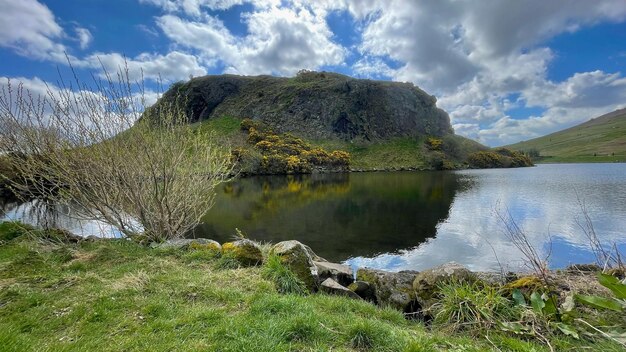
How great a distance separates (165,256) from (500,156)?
11794 cm

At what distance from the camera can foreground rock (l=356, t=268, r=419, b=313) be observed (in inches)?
310

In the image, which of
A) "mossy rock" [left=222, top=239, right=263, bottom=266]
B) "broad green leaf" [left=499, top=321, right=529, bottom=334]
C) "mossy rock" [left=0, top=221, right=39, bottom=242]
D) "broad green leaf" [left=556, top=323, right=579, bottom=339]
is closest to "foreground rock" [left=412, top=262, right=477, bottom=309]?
"broad green leaf" [left=499, top=321, right=529, bottom=334]

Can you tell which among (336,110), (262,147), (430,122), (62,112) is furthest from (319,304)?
(430,122)

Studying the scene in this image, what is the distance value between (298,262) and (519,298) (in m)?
4.86

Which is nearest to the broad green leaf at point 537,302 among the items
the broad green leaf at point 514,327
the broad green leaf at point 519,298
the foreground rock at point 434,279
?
the broad green leaf at point 519,298

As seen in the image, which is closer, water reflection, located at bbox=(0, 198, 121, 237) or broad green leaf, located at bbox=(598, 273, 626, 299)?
broad green leaf, located at bbox=(598, 273, 626, 299)

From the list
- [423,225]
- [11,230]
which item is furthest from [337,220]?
[11,230]

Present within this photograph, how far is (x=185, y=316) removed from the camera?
5.20 m

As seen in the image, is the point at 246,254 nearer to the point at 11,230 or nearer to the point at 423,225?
the point at 11,230

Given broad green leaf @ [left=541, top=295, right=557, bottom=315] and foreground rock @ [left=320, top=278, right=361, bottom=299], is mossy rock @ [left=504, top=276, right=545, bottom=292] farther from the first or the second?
foreground rock @ [left=320, top=278, right=361, bottom=299]

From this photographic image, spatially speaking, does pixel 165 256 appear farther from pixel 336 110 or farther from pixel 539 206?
pixel 336 110

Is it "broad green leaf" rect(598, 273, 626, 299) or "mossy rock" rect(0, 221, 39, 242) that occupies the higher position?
"broad green leaf" rect(598, 273, 626, 299)

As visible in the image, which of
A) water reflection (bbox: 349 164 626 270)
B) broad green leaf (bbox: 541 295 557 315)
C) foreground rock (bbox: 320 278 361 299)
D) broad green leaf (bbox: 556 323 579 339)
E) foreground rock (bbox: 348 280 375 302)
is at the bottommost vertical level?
water reflection (bbox: 349 164 626 270)

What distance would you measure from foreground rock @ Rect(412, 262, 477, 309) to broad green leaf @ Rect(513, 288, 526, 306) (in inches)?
48.4
